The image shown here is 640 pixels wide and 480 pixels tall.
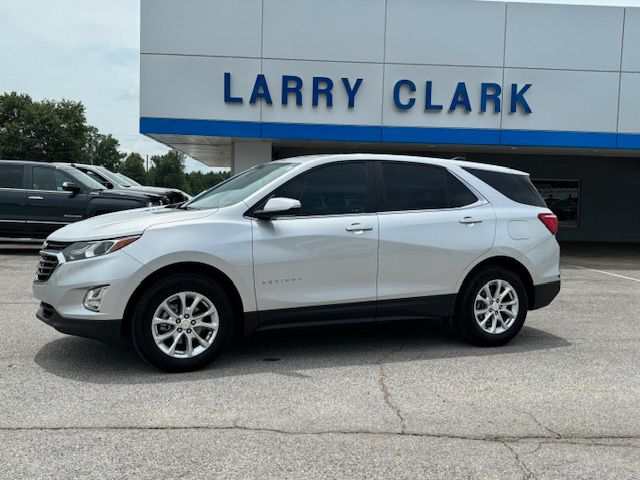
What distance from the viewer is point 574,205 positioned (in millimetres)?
21266

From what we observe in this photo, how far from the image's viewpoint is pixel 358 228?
17.7 ft

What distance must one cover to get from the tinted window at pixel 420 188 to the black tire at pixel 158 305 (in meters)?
1.79

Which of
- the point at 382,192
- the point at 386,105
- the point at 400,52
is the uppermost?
the point at 400,52

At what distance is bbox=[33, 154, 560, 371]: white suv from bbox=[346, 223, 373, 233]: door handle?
0.01 metres

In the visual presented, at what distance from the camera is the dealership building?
1384 centimetres

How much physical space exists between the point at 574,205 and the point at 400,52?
10548mm

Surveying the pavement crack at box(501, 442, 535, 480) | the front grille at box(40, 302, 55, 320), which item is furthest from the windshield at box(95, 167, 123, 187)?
the pavement crack at box(501, 442, 535, 480)

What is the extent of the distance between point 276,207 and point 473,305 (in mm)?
2232

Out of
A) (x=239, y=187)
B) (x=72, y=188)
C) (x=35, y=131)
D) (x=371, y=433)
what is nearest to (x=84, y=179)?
(x=72, y=188)

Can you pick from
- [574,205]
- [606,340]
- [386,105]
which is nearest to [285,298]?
[606,340]

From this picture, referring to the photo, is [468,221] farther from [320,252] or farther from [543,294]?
[320,252]

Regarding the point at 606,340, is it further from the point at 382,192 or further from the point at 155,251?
the point at 155,251

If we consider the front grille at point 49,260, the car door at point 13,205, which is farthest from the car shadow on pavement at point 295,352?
the car door at point 13,205

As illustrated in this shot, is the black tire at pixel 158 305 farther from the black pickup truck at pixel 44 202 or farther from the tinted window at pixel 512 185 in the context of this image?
the black pickup truck at pixel 44 202
